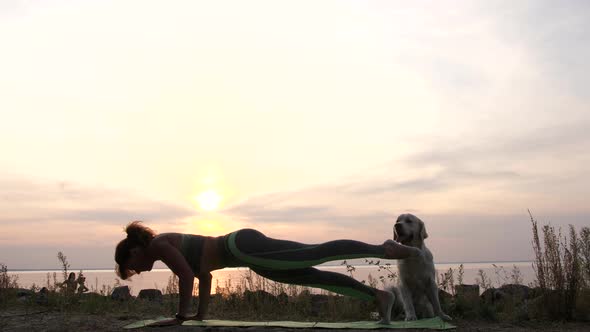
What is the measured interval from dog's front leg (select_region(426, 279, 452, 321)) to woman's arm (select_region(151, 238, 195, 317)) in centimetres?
297

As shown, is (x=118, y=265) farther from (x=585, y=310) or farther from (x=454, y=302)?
(x=585, y=310)

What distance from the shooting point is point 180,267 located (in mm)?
6070

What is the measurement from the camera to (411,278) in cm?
691

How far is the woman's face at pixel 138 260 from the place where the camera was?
629cm

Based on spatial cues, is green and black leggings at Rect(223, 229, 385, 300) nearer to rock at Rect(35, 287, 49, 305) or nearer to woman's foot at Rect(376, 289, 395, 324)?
woman's foot at Rect(376, 289, 395, 324)

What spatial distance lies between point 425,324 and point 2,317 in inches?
231

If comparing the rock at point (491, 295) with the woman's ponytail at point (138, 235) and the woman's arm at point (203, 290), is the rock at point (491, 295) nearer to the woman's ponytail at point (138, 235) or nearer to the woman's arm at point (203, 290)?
the woman's arm at point (203, 290)

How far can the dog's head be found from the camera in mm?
6918

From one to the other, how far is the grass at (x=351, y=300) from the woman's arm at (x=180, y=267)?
217 cm

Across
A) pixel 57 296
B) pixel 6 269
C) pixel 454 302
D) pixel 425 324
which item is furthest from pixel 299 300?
pixel 6 269

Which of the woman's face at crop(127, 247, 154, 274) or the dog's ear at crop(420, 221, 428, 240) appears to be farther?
the dog's ear at crop(420, 221, 428, 240)

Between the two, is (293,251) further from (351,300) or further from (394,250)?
(351,300)

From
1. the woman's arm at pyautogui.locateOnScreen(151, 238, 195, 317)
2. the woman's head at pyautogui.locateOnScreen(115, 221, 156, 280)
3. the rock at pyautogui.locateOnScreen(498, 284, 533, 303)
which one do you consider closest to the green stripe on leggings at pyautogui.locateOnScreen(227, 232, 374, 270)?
the woman's arm at pyautogui.locateOnScreen(151, 238, 195, 317)

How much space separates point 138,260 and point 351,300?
420 cm
